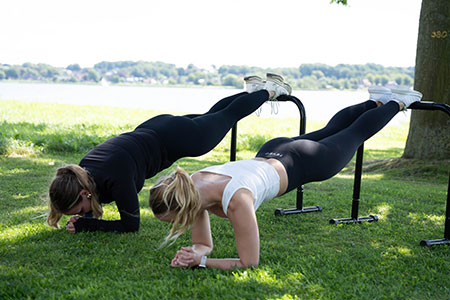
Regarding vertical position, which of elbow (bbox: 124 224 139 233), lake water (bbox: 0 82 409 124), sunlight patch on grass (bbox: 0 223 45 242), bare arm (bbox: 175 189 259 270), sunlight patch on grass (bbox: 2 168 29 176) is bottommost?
lake water (bbox: 0 82 409 124)

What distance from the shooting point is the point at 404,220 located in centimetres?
446

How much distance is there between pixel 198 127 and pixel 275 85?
1.00m

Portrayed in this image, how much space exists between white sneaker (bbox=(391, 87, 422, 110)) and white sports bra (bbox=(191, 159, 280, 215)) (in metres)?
1.59

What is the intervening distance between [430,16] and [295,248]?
5594 millimetres

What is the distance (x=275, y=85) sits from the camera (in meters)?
4.34

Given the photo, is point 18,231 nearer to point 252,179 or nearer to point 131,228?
point 131,228

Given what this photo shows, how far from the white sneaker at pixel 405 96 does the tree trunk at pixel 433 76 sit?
3.64 meters

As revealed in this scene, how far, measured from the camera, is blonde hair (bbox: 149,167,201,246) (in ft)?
8.31

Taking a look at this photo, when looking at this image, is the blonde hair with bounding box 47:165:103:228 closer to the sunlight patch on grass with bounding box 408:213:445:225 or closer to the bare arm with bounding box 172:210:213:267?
the bare arm with bounding box 172:210:213:267

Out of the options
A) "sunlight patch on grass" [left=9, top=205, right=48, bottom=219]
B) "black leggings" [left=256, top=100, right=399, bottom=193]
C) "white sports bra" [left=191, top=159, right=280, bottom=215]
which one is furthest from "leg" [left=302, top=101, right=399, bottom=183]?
"sunlight patch on grass" [left=9, top=205, right=48, bottom=219]

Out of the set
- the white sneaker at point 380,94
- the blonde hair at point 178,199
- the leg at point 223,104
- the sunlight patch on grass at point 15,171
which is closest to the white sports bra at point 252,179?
the blonde hair at point 178,199

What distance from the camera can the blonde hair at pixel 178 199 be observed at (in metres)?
2.53

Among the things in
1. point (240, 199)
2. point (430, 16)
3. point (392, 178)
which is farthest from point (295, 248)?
point (430, 16)

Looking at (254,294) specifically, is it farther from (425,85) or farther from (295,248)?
(425,85)
